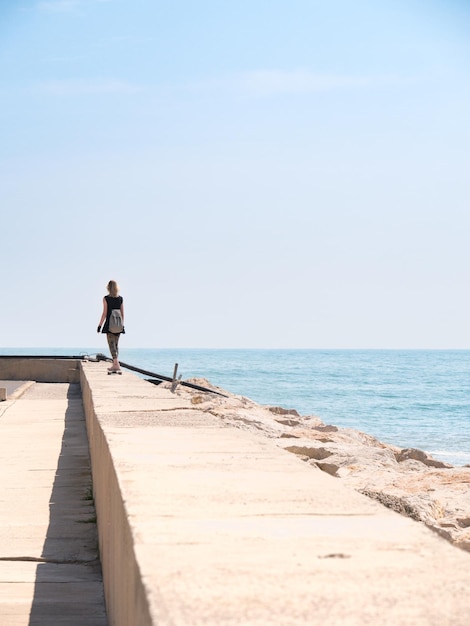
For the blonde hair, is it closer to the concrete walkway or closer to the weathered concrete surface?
the concrete walkway

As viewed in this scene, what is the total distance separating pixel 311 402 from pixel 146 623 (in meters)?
45.9

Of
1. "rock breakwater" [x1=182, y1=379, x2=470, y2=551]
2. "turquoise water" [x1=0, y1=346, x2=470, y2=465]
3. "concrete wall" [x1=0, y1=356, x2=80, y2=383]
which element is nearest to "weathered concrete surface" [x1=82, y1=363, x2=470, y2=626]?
"rock breakwater" [x1=182, y1=379, x2=470, y2=551]

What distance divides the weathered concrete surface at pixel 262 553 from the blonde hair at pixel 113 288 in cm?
933

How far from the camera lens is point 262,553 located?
2166 mm

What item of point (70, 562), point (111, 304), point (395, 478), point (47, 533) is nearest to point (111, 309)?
point (111, 304)

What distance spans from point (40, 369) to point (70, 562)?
1876 cm

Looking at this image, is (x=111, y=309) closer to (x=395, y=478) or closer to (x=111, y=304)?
(x=111, y=304)

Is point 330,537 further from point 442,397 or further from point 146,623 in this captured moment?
point 442,397

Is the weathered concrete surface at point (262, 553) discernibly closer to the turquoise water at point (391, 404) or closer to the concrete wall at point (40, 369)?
the turquoise water at point (391, 404)

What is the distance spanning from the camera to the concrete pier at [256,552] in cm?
175

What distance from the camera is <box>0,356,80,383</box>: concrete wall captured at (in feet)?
73.5

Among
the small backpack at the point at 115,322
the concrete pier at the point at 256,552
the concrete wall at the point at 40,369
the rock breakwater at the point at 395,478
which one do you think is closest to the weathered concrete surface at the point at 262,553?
the concrete pier at the point at 256,552

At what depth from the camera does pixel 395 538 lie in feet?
7.64

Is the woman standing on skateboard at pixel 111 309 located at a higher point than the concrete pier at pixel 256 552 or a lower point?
higher
